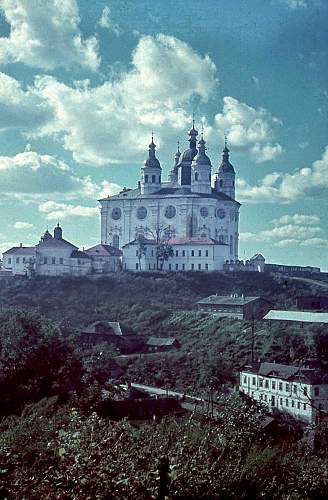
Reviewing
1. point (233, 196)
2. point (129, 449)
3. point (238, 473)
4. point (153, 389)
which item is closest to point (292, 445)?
point (238, 473)

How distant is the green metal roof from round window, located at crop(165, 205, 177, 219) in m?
8.52

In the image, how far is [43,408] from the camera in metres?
7.25

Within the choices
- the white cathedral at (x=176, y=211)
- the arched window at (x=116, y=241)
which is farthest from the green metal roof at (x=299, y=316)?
the arched window at (x=116, y=241)

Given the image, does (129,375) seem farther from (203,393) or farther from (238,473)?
(238,473)

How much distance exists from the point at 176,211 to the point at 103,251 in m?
3.49

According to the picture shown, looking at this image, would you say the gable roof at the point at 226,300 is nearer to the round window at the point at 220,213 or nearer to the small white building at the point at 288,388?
the small white building at the point at 288,388

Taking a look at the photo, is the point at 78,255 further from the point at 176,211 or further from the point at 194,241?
the point at 176,211

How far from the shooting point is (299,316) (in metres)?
16.9

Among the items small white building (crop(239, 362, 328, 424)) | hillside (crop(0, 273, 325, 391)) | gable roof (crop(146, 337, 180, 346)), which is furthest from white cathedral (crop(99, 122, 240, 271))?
small white building (crop(239, 362, 328, 424))

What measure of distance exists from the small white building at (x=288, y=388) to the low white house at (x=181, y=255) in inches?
385

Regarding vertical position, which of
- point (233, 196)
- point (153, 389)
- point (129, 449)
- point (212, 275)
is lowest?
point (153, 389)

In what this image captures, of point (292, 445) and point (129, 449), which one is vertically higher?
point (129, 449)

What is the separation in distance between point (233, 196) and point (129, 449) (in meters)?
22.5

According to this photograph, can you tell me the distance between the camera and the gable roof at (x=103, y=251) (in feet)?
75.0
